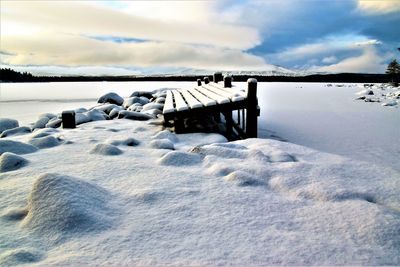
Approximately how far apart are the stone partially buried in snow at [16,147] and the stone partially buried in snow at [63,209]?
2143mm

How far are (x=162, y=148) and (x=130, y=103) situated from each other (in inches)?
370

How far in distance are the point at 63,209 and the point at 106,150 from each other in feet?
6.30

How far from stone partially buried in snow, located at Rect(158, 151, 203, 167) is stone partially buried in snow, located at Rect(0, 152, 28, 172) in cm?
159

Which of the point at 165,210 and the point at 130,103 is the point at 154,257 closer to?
the point at 165,210

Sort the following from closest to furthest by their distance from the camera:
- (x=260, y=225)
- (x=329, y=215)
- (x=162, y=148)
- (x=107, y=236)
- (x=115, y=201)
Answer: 1. (x=107, y=236)
2. (x=260, y=225)
3. (x=329, y=215)
4. (x=115, y=201)
5. (x=162, y=148)

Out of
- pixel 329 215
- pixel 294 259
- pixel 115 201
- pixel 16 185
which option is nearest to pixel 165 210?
pixel 115 201

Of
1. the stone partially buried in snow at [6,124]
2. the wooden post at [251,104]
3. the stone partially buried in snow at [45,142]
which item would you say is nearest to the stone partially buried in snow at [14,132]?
the stone partially buried in snow at [6,124]

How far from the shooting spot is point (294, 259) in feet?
6.09

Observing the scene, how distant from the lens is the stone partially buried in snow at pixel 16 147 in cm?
431

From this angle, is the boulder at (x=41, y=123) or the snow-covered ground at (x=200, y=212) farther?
the boulder at (x=41, y=123)

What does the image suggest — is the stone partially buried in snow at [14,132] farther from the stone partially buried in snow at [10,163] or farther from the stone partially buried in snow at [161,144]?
the stone partially buried in snow at [161,144]

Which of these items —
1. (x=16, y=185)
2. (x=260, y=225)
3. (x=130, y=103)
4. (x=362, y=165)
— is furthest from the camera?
(x=130, y=103)

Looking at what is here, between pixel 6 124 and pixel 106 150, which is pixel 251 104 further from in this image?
pixel 6 124

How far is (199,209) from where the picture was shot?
8.06ft
